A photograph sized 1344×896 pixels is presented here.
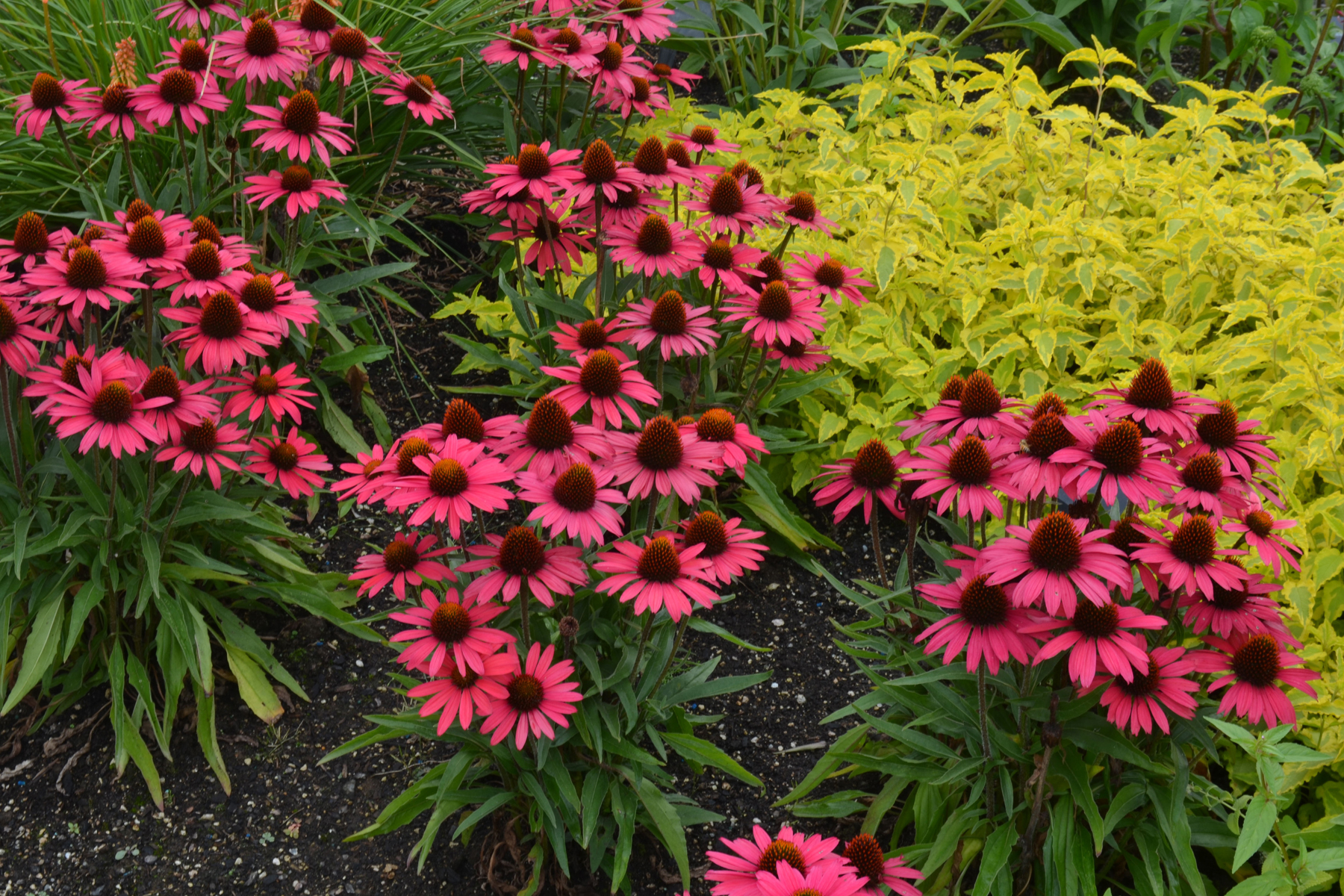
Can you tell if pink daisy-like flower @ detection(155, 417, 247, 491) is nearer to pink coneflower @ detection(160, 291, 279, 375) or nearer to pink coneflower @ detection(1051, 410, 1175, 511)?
pink coneflower @ detection(160, 291, 279, 375)

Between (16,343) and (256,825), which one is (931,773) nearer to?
(256,825)

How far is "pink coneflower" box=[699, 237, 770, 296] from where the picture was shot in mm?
2754

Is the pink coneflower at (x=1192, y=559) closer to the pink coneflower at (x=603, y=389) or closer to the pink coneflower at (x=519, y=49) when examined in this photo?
the pink coneflower at (x=603, y=389)

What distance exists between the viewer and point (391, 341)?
3912 millimetres

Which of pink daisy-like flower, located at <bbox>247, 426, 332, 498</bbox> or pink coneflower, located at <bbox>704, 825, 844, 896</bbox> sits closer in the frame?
pink coneflower, located at <bbox>704, 825, 844, 896</bbox>

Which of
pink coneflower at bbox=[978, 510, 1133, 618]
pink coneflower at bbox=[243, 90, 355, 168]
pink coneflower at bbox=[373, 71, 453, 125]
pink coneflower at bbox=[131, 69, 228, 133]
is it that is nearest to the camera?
pink coneflower at bbox=[978, 510, 1133, 618]

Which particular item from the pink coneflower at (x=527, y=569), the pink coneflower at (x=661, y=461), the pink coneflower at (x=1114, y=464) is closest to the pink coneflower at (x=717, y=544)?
the pink coneflower at (x=661, y=461)

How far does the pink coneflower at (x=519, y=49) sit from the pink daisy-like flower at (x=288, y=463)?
129 centimetres

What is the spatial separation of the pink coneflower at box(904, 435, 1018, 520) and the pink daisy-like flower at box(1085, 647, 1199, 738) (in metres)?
0.35

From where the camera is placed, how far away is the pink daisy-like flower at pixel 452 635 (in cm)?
192

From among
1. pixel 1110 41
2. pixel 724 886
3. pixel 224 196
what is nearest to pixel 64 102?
pixel 224 196

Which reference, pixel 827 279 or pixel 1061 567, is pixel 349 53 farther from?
pixel 1061 567

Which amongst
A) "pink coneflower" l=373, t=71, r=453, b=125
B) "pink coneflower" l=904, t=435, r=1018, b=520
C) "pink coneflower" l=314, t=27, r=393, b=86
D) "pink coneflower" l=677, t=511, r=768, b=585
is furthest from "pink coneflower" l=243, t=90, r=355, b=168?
"pink coneflower" l=904, t=435, r=1018, b=520

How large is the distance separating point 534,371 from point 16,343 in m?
1.33
